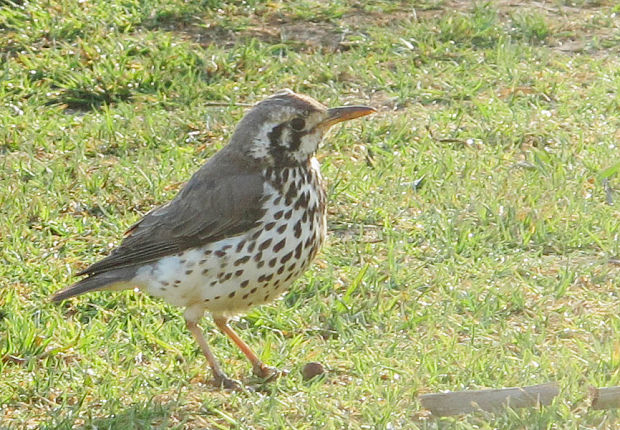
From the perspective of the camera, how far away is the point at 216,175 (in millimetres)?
6168

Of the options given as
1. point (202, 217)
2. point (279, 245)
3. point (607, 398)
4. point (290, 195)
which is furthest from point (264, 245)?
point (607, 398)

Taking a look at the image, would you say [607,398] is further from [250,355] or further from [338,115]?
[338,115]

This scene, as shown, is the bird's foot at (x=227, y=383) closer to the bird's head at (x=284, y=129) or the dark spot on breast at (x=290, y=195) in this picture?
the dark spot on breast at (x=290, y=195)

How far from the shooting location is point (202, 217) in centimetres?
605

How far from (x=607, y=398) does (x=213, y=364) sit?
1.72 meters

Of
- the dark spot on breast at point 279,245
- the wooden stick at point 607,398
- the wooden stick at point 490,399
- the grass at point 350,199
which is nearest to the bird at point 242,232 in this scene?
the dark spot on breast at point 279,245

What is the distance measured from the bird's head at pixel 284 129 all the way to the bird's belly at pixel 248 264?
263mm

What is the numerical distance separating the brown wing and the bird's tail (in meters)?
0.03

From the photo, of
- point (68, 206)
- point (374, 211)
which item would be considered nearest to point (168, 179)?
point (68, 206)

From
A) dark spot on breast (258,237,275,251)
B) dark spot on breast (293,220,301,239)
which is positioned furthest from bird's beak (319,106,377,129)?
dark spot on breast (258,237,275,251)

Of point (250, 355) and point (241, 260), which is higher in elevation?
point (241, 260)

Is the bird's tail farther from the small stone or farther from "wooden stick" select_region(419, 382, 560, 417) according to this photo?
"wooden stick" select_region(419, 382, 560, 417)

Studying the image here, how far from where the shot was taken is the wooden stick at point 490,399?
212 inches

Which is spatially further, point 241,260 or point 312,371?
point 312,371
